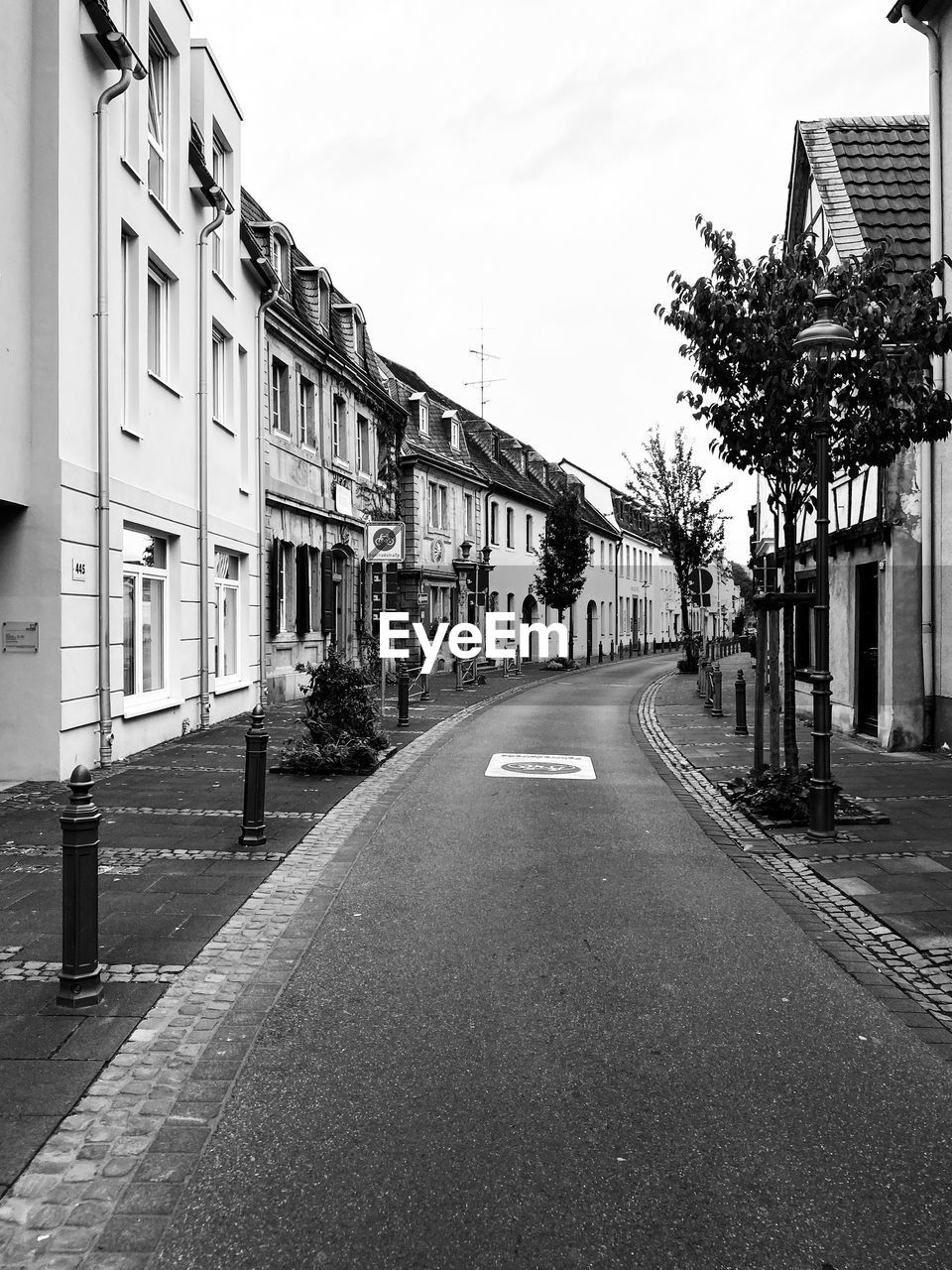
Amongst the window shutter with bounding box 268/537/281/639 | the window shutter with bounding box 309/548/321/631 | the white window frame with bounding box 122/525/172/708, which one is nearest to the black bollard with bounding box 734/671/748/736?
the white window frame with bounding box 122/525/172/708

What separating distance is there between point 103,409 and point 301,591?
11.3 meters

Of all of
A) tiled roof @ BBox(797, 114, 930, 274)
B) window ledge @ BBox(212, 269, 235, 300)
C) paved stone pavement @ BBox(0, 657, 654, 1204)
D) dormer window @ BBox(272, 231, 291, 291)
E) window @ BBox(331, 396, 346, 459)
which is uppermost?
dormer window @ BBox(272, 231, 291, 291)

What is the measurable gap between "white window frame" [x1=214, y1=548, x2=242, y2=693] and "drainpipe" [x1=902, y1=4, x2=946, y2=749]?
1026 cm

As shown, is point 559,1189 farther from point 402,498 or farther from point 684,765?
point 402,498

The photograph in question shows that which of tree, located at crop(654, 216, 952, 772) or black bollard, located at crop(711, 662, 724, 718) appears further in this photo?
black bollard, located at crop(711, 662, 724, 718)

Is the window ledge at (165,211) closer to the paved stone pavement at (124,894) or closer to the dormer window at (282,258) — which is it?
the paved stone pavement at (124,894)

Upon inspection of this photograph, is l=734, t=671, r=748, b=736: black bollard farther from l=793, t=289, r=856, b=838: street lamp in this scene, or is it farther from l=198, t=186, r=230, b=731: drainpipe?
l=198, t=186, r=230, b=731: drainpipe

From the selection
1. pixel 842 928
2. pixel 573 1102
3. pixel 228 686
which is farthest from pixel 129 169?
pixel 573 1102

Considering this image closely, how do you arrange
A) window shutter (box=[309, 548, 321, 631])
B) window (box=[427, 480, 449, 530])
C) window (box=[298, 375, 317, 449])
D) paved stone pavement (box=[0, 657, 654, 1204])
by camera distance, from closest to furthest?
paved stone pavement (box=[0, 657, 654, 1204])
window (box=[298, 375, 317, 449])
window shutter (box=[309, 548, 321, 631])
window (box=[427, 480, 449, 530])

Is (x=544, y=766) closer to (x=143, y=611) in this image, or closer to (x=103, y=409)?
(x=143, y=611)

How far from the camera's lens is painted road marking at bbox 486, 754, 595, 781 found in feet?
39.8

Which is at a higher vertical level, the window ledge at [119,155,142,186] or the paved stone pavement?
the window ledge at [119,155,142,186]

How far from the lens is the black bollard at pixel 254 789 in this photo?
7938 millimetres

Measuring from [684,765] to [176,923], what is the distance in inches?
336
